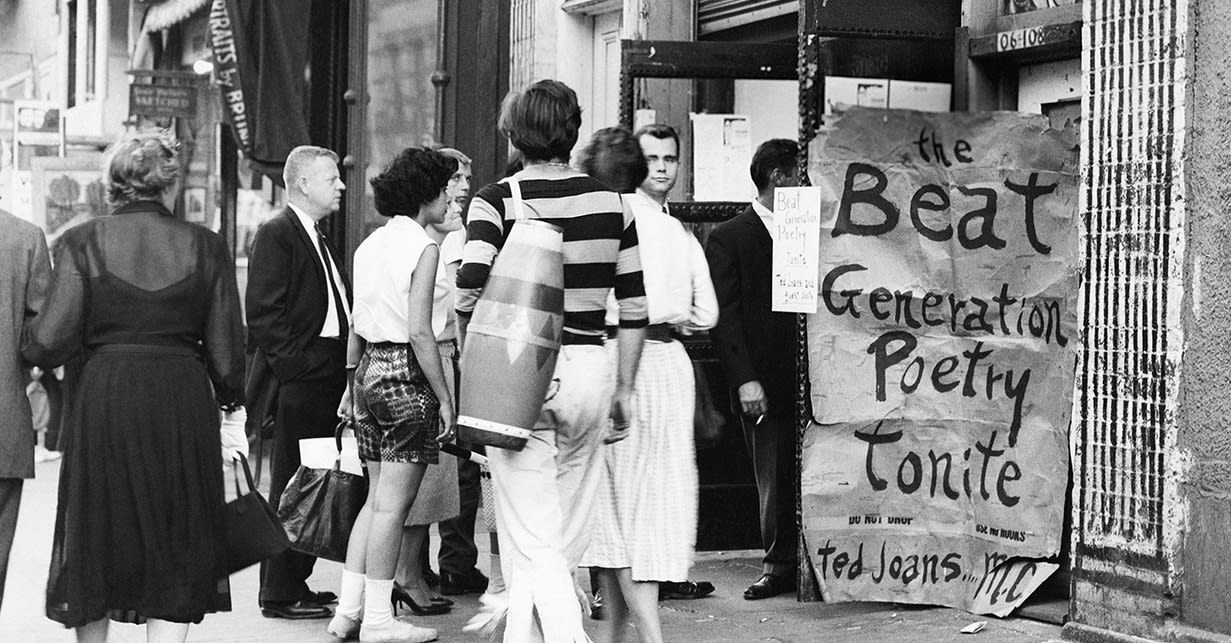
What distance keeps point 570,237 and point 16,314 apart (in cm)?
198

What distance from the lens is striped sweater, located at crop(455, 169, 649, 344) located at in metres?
5.11

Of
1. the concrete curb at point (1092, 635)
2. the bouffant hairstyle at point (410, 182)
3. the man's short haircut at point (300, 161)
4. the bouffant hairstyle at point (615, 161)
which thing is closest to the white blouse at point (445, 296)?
the bouffant hairstyle at point (410, 182)

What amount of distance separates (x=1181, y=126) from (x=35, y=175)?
16.5m

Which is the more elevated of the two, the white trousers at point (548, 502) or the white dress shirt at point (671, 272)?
the white dress shirt at point (671, 272)

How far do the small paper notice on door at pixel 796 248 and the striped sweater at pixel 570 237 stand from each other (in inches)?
67.8

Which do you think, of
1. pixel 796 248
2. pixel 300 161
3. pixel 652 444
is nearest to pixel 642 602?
pixel 652 444

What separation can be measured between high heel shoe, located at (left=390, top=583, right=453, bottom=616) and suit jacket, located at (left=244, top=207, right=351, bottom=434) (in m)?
0.95

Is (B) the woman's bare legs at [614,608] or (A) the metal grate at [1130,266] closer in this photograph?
(A) the metal grate at [1130,266]

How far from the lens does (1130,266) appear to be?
224 inches

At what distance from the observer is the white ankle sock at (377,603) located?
6344mm

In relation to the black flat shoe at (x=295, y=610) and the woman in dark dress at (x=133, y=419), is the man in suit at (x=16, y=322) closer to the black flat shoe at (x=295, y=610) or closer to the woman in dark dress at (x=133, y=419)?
the woman in dark dress at (x=133, y=419)

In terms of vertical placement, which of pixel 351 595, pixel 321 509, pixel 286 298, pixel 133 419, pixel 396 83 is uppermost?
pixel 396 83

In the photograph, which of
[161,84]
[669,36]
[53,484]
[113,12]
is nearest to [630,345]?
[669,36]

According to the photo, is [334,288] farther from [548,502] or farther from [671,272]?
[548,502]
